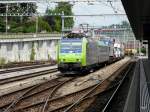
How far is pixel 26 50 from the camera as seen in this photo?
2657 inches

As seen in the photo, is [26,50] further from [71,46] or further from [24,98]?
[24,98]

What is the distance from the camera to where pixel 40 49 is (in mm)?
74875

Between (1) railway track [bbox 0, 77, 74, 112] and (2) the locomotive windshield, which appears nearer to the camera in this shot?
(1) railway track [bbox 0, 77, 74, 112]

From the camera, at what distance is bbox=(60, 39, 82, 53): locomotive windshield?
32062 millimetres

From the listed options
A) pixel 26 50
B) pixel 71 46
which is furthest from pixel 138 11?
pixel 26 50

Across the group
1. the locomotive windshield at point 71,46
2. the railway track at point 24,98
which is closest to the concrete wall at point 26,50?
the locomotive windshield at point 71,46

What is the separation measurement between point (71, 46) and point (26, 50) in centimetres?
3588

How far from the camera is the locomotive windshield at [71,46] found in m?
32.1

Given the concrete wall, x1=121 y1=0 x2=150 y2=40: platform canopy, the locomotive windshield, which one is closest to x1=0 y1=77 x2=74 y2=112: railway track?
x1=121 y1=0 x2=150 y2=40: platform canopy

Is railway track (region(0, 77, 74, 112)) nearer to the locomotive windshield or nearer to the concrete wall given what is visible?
the locomotive windshield

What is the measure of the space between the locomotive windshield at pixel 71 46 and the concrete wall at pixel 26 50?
24.9 metres

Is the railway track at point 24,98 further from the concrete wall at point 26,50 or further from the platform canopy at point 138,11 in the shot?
the concrete wall at point 26,50

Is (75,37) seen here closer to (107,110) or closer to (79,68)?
(79,68)

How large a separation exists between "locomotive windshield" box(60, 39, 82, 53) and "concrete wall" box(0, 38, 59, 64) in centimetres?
2494
